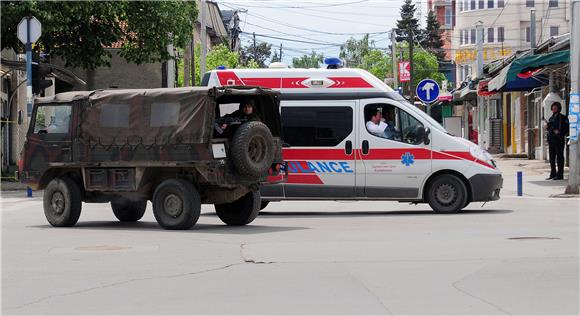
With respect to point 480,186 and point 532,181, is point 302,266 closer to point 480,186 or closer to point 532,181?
point 480,186

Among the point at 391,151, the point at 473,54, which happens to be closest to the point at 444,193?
the point at 391,151

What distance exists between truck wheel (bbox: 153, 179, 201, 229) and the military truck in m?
0.02

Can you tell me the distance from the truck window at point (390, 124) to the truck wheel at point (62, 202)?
5.53 m

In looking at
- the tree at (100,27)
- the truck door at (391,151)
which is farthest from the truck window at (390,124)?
the tree at (100,27)

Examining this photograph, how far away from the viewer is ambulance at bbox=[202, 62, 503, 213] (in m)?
18.2

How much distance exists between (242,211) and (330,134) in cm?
290

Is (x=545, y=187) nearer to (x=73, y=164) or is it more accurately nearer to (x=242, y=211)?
(x=242, y=211)

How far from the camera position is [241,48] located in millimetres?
147000

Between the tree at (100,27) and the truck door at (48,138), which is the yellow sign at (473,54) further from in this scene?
the truck door at (48,138)

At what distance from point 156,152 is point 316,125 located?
13.4 feet

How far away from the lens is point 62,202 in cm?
1614

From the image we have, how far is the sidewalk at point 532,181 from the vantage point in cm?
2387

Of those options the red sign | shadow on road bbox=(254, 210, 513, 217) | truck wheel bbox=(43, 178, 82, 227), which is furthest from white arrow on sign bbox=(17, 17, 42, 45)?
the red sign

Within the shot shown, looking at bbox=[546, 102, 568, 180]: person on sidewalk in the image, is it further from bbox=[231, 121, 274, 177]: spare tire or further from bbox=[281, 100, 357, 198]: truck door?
bbox=[231, 121, 274, 177]: spare tire
